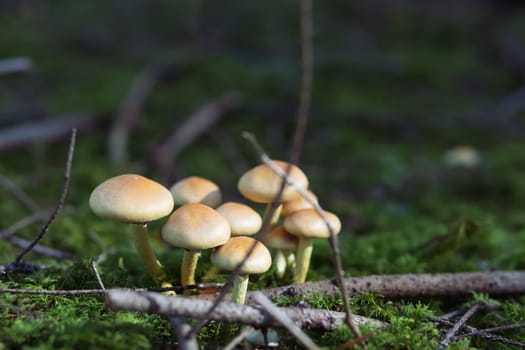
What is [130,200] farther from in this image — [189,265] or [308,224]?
[308,224]

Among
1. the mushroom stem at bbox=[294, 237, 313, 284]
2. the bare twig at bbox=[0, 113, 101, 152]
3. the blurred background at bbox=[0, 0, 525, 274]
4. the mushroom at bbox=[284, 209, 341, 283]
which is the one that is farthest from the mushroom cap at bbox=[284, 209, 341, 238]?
the bare twig at bbox=[0, 113, 101, 152]

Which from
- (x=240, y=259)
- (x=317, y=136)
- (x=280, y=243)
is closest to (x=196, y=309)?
(x=240, y=259)

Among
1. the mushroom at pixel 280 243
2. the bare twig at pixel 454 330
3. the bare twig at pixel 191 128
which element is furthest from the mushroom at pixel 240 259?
the bare twig at pixel 191 128

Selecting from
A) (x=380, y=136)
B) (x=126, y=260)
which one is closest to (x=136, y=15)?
(x=380, y=136)

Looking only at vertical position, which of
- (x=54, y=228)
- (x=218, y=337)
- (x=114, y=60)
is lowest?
(x=218, y=337)

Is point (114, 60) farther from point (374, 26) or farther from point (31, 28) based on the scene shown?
point (374, 26)
